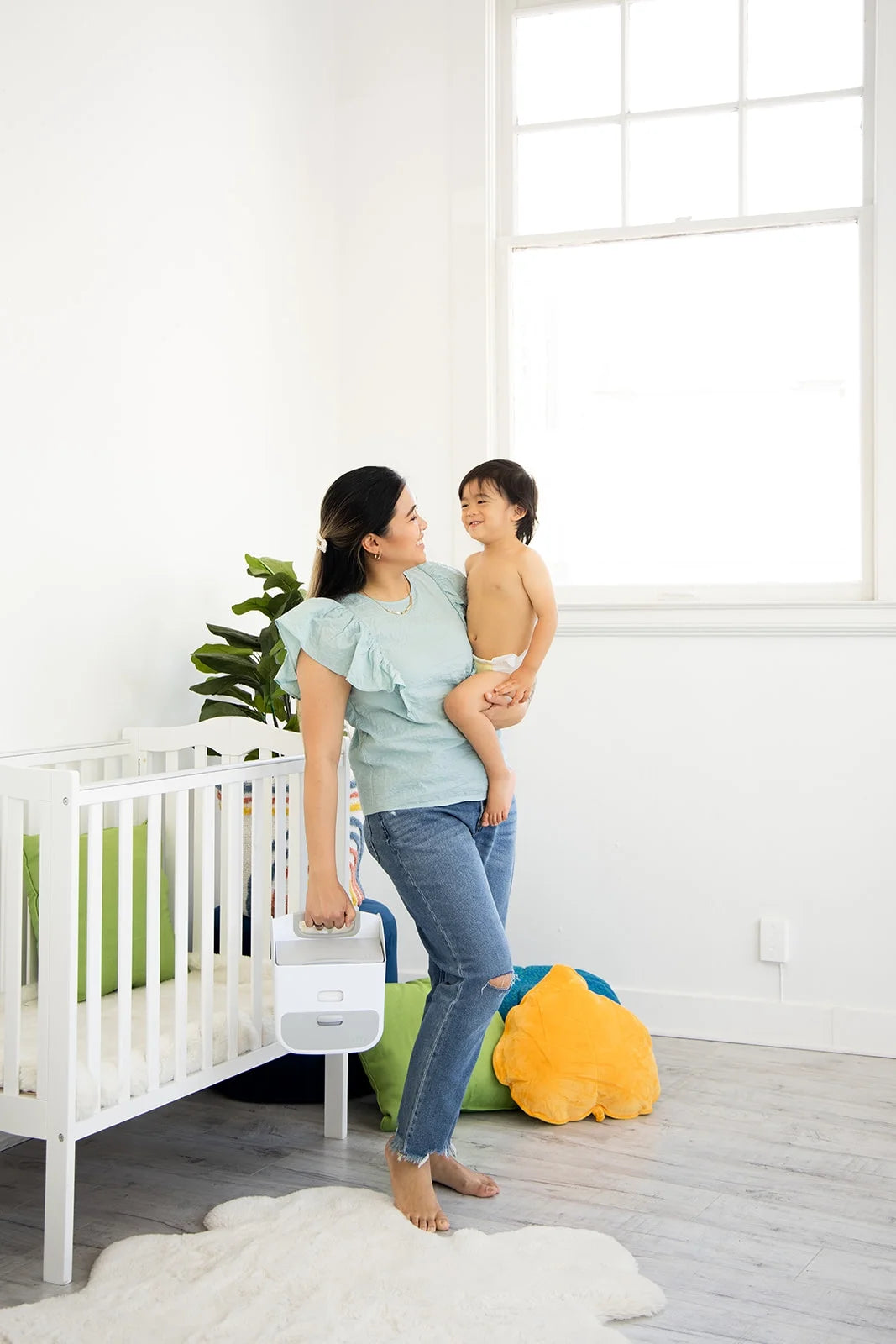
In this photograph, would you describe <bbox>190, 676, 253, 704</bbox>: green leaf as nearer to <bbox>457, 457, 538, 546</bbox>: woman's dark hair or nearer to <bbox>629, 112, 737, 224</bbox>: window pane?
<bbox>457, 457, 538, 546</bbox>: woman's dark hair

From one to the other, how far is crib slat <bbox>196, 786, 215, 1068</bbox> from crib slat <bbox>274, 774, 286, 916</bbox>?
0.19 m

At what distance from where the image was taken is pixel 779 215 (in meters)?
3.08

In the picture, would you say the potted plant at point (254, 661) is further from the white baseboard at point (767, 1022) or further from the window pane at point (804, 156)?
the window pane at point (804, 156)

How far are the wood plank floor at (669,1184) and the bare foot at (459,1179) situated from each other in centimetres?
2

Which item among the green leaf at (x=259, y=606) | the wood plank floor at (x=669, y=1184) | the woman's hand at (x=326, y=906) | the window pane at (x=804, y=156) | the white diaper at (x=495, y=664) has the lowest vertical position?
the wood plank floor at (x=669, y=1184)

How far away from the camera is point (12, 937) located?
1844 mm

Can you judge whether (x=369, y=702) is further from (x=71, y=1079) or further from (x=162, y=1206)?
(x=162, y=1206)

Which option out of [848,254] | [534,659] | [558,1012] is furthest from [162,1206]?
[848,254]

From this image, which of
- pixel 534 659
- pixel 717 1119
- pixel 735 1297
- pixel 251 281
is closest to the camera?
pixel 735 1297

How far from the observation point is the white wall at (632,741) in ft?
9.77

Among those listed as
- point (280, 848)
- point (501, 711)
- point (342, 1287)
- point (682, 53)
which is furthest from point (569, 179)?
point (342, 1287)

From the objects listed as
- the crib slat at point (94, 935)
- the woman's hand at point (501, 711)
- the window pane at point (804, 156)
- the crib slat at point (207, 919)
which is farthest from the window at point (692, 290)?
the crib slat at point (94, 935)

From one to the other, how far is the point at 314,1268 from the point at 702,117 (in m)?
2.73

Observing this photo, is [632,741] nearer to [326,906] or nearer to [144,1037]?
[326,906]
